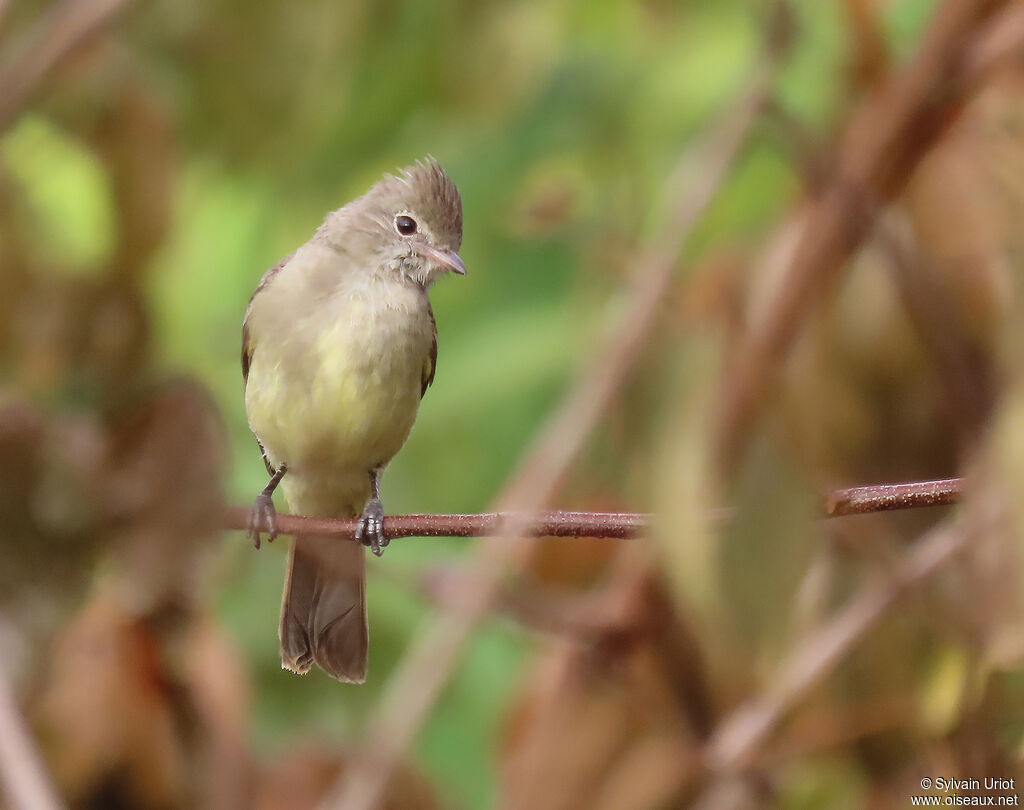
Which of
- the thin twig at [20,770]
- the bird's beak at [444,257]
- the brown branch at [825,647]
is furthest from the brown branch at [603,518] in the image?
the bird's beak at [444,257]

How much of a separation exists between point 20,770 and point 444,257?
183 cm

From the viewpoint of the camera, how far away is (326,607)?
3.33 meters

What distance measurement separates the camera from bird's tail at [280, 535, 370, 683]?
3078 mm

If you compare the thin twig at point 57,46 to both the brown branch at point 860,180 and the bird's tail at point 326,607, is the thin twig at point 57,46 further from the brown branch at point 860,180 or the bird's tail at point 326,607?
the brown branch at point 860,180

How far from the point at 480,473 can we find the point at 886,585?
3.08 m

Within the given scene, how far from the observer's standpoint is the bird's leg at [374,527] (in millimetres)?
2603

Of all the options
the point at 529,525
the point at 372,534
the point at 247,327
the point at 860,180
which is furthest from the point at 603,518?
the point at 247,327

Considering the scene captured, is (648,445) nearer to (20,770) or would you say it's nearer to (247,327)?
(20,770)

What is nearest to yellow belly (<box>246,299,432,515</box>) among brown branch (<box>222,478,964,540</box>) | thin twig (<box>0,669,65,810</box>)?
brown branch (<box>222,478,964,540</box>)

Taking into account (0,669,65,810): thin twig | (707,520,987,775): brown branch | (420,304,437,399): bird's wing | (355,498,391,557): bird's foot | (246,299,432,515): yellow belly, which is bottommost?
(0,669,65,810): thin twig

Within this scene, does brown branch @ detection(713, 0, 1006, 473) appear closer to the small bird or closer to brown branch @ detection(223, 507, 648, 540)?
the small bird

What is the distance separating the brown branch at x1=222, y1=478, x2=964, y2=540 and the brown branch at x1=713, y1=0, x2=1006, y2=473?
102 centimetres

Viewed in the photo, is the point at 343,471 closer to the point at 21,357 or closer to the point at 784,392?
the point at 21,357

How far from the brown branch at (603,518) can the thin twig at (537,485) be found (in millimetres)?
24
